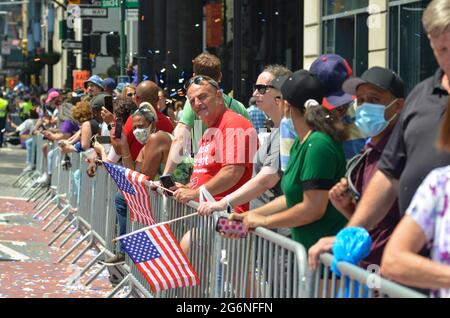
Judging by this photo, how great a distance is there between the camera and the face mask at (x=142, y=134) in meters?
10.4

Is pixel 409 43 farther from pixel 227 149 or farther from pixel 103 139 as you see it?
pixel 227 149

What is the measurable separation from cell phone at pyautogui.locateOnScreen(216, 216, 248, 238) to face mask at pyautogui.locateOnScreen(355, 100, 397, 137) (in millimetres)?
978

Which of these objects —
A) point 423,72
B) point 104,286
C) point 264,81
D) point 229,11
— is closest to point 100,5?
point 229,11

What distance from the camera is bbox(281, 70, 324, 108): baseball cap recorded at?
6.04m

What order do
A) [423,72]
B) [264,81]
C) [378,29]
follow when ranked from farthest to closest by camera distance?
[378,29] < [423,72] < [264,81]

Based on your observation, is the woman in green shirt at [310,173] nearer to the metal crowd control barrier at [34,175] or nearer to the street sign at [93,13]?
the metal crowd control barrier at [34,175]

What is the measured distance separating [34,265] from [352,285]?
8.36 m

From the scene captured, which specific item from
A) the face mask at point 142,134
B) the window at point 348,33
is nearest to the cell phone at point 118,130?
the face mask at point 142,134

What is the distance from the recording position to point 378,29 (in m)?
14.9

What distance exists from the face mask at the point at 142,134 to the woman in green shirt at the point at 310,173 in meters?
4.48

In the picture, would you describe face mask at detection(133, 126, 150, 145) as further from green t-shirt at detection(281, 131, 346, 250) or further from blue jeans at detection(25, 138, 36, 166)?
blue jeans at detection(25, 138, 36, 166)

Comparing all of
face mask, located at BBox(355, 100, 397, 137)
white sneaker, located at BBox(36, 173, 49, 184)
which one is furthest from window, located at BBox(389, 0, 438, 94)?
white sneaker, located at BBox(36, 173, 49, 184)
